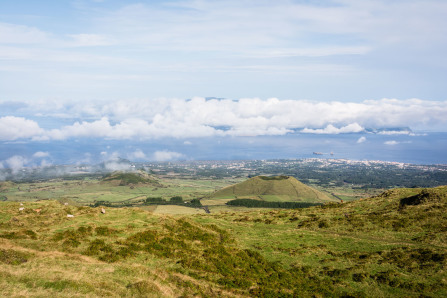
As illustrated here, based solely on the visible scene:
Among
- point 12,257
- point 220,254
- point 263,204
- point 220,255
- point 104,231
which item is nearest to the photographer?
point 12,257

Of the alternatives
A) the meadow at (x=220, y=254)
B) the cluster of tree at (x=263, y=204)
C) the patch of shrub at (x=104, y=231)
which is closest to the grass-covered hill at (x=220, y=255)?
the patch of shrub at (x=104, y=231)

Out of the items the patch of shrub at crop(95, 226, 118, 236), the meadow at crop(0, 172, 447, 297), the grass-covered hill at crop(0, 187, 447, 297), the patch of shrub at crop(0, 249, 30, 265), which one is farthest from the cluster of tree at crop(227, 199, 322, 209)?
the patch of shrub at crop(0, 249, 30, 265)

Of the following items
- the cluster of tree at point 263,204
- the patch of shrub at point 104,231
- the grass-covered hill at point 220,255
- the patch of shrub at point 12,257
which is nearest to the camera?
the grass-covered hill at point 220,255

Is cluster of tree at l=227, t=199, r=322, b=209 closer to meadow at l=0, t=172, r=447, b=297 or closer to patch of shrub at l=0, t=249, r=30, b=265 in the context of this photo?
meadow at l=0, t=172, r=447, b=297

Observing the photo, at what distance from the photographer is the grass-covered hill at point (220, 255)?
21719 mm

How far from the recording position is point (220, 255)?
3034cm

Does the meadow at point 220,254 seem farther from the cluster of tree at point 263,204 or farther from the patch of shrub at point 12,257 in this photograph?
the cluster of tree at point 263,204

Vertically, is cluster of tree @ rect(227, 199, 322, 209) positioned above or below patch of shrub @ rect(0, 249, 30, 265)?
below

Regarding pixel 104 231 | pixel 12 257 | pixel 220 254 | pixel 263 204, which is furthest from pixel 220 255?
pixel 263 204

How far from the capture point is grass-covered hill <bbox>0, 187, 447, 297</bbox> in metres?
21.7

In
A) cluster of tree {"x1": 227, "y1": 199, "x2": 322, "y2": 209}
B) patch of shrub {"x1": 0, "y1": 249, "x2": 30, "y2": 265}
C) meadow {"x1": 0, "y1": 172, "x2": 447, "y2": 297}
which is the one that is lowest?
cluster of tree {"x1": 227, "y1": 199, "x2": 322, "y2": 209}

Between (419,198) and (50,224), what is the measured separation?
5491 centimetres

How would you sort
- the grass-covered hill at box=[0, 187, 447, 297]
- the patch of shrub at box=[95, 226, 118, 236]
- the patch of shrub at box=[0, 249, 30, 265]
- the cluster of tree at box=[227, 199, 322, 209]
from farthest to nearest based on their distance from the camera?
the cluster of tree at box=[227, 199, 322, 209], the patch of shrub at box=[95, 226, 118, 236], the patch of shrub at box=[0, 249, 30, 265], the grass-covered hill at box=[0, 187, 447, 297]

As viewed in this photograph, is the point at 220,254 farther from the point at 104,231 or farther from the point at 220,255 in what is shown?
the point at 104,231
